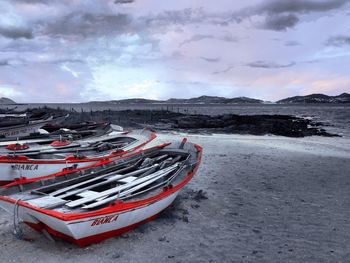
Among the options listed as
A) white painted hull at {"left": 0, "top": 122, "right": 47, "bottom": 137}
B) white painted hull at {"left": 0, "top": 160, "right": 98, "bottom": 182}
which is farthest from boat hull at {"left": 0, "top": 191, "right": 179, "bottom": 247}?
white painted hull at {"left": 0, "top": 122, "right": 47, "bottom": 137}

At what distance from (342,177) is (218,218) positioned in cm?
863

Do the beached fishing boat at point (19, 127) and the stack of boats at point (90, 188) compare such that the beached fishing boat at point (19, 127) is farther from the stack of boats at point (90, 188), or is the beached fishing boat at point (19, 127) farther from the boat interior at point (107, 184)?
the boat interior at point (107, 184)

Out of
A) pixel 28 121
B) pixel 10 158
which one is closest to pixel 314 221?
pixel 10 158

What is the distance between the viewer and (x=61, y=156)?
47.0 ft

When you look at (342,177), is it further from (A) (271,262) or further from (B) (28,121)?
(B) (28,121)

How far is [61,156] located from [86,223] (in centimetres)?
775

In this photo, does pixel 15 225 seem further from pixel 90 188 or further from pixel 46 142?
pixel 46 142

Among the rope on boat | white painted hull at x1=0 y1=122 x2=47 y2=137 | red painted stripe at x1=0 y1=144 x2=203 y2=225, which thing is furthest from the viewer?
white painted hull at x1=0 y1=122 x2=47 y2=137

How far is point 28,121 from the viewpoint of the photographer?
27.4m

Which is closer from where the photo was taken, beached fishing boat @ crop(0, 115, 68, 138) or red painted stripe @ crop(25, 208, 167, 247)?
red painted stripe @ crop(25, 208, 167, 247)

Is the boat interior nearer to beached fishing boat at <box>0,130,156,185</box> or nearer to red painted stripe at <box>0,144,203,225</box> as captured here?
red painted stripe at <box>0,144,203,225</box>

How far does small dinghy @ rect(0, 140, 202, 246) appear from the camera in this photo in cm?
735

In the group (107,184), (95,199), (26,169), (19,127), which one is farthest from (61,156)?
(19,127)

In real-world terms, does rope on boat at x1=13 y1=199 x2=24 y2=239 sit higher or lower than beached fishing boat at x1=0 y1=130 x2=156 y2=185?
lower
